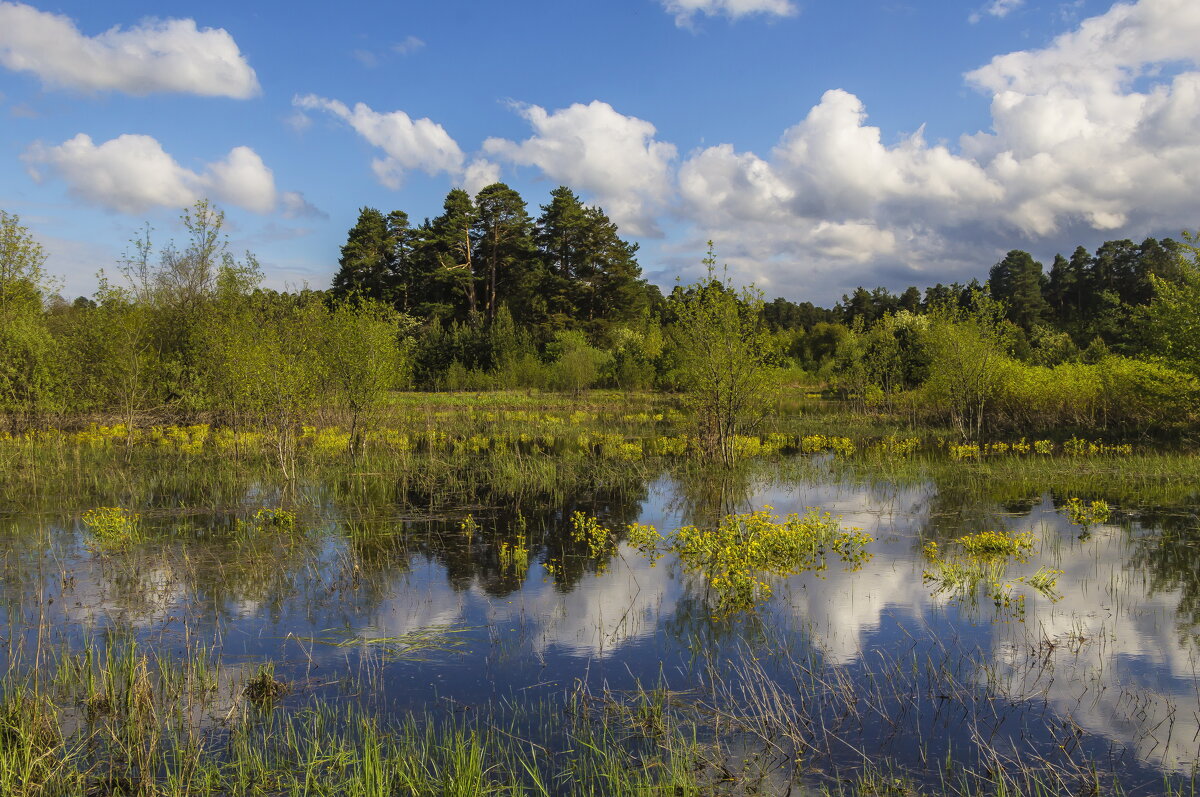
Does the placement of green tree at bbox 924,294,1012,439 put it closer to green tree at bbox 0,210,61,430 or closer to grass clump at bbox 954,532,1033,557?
grass clump at bbox 954,532,1033,557

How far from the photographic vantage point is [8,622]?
885 cm

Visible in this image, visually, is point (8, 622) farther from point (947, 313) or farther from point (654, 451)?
point (947, 313)

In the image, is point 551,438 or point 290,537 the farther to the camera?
point 551,438

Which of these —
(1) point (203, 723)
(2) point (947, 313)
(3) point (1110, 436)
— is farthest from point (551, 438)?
(1) point (203, 723)

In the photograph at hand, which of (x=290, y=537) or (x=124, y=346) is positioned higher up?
(x=124, y=346)

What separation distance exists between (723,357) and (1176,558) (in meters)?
10.9

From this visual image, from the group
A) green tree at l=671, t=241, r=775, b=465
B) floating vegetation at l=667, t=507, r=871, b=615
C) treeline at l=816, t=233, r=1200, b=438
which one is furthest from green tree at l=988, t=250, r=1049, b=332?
floating vegetation at l=667, t=507, r=871, b=615

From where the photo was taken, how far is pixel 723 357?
66.8 ft

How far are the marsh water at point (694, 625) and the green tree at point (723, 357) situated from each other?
5.28m

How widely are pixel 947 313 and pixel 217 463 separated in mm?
25762

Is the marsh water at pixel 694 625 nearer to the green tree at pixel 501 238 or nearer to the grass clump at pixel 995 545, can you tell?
the grass clump at pixel 995 545

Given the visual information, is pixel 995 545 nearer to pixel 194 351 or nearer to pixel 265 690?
pixel 265 690

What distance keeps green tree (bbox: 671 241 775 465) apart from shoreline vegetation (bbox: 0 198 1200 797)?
0.29 ft

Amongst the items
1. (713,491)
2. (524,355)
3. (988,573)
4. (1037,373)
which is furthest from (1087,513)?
(524,355)
